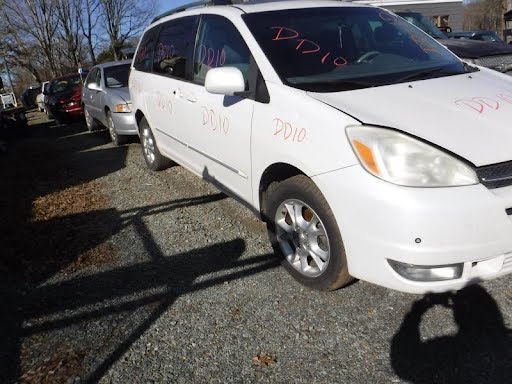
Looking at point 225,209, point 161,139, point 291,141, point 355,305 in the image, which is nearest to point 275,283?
point 355,305

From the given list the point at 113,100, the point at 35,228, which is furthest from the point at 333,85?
the point at 113,100

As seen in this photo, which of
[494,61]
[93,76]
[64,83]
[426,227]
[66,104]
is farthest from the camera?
[64,83]

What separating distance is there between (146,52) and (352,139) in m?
3.87

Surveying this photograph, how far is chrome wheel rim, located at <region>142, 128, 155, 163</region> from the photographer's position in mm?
5938

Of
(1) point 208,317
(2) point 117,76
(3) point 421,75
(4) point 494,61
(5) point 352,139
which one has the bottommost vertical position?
(1) point 208,317

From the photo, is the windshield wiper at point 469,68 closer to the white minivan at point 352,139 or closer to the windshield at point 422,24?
the white minivan at point 352,139

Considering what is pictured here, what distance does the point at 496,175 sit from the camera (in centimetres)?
242

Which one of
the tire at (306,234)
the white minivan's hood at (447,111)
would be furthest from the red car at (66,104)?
the white minivan's hood at (447,111)

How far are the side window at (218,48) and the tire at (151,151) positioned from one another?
179 centimetres

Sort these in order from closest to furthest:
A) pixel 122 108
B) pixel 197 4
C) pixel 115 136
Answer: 1. pixel 197 4
2. pixel 122 108
3. pixel 115 136

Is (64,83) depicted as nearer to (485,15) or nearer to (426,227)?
(426,227)

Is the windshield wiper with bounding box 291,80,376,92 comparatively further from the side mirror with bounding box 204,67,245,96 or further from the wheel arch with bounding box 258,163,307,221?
the wheel arch with bounding box 258,163,307,221

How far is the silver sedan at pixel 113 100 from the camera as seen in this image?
8.15m

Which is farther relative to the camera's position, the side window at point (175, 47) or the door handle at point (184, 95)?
the side window at point (175, 47)
